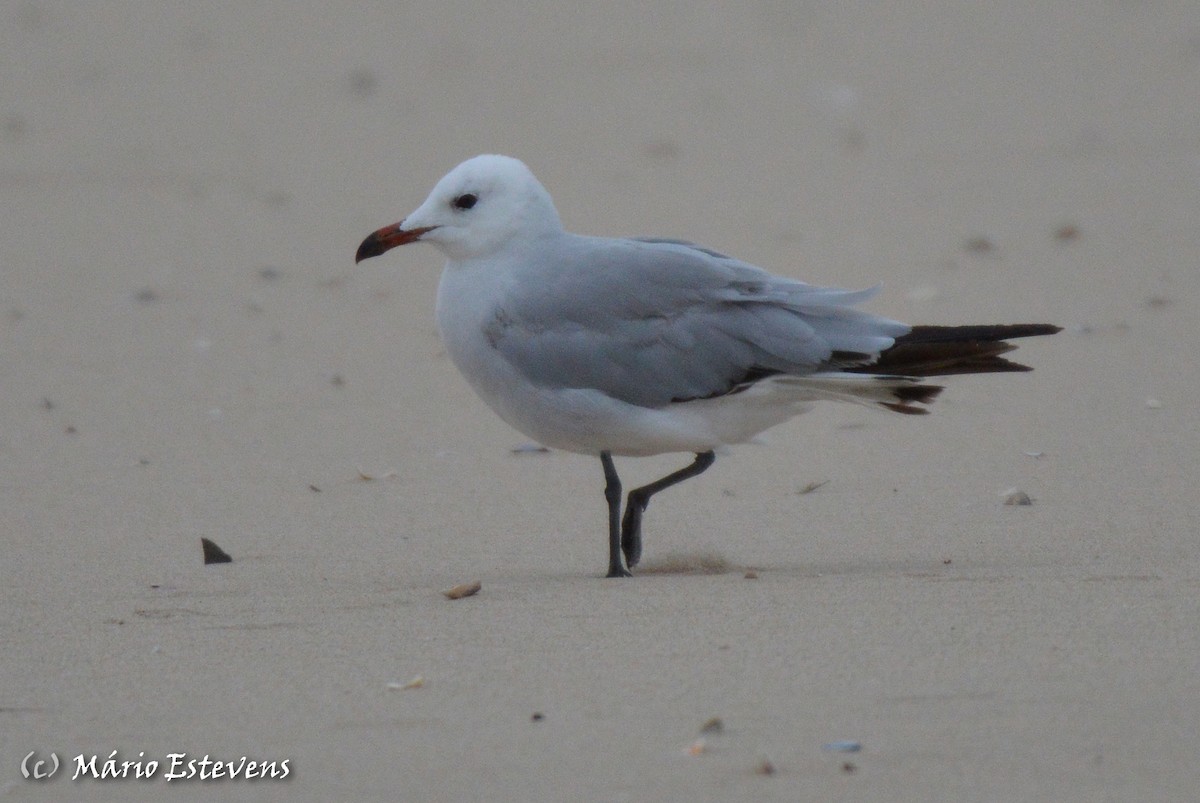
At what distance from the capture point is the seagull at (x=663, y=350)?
510 cm

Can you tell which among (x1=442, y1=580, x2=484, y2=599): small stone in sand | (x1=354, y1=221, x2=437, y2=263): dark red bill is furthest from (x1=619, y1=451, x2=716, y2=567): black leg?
(x1=354, y1=221, x2=437, y2=263): dark red bill

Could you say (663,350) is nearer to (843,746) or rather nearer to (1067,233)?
(843,746)

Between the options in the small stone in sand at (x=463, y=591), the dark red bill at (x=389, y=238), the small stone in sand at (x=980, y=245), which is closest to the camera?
the small stone in sand at (x=463, y=591)

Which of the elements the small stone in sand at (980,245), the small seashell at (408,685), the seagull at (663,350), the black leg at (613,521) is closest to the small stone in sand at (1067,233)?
the small stone in sand at (980,245)

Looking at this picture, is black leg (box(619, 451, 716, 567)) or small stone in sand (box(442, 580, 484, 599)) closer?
small stone in sand (box(442, 580, 484, 599))

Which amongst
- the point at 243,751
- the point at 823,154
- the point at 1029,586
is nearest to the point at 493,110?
the point at 823,154

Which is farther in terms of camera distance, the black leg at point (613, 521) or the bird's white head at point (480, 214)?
the bird's white head at point (480, 214)

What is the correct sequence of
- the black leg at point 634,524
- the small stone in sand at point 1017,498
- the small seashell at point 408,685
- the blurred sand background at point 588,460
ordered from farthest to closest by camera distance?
the small stone in sand at point 1017,498 → the black leg at point 634,524 → the small seashell at point 408,685 → the blurred sand background at point 588,460

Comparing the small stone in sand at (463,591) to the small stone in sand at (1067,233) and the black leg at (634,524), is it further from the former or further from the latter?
the small stone in sand at (1067,233)

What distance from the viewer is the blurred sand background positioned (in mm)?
3674

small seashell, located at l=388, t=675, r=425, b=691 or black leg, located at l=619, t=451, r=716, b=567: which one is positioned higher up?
black leg, located at l=619, t=451, r=716, b=567

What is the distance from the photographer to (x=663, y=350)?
5.16m

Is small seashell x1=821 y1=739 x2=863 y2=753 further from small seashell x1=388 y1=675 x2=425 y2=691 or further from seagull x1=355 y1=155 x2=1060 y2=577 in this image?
seagull x1=355 y1=155 x2=1060 y2=577

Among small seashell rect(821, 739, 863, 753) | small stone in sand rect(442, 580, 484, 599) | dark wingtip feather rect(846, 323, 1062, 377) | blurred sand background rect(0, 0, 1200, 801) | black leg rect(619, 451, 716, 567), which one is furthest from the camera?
black leg rect(619, 451, 716, 567)
